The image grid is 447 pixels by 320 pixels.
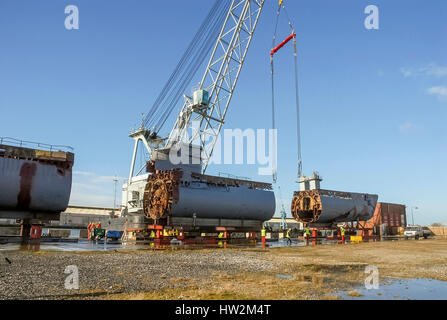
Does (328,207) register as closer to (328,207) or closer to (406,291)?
(328,207)

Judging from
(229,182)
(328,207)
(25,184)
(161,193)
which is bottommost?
(328,207)

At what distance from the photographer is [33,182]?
25672mm

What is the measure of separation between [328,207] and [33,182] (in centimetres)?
3155

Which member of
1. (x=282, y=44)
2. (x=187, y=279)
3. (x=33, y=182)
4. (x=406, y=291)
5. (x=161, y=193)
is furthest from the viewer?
(x=282, y=44)

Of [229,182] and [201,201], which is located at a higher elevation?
[229,182]

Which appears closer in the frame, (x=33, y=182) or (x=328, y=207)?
(x=33, y=182)

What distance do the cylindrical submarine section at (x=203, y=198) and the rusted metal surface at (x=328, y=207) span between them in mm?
4188

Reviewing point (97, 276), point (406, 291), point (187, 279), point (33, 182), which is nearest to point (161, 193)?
point (33, 182)

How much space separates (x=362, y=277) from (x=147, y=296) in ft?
Result: 27.3

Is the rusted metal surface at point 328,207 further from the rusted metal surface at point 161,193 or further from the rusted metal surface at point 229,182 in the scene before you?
the rusted metal surface at point 161,193

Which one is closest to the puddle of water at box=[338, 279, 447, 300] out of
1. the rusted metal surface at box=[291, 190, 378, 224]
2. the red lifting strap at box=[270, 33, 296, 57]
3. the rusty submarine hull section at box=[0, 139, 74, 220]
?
the rusty submarine hull section at box=[0, 139, 74, 220]

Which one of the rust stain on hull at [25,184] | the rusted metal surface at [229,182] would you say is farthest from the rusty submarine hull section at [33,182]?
the rusted metal surface at [229,182]

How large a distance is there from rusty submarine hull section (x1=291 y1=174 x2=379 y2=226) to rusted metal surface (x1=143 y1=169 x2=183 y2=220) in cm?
1744
